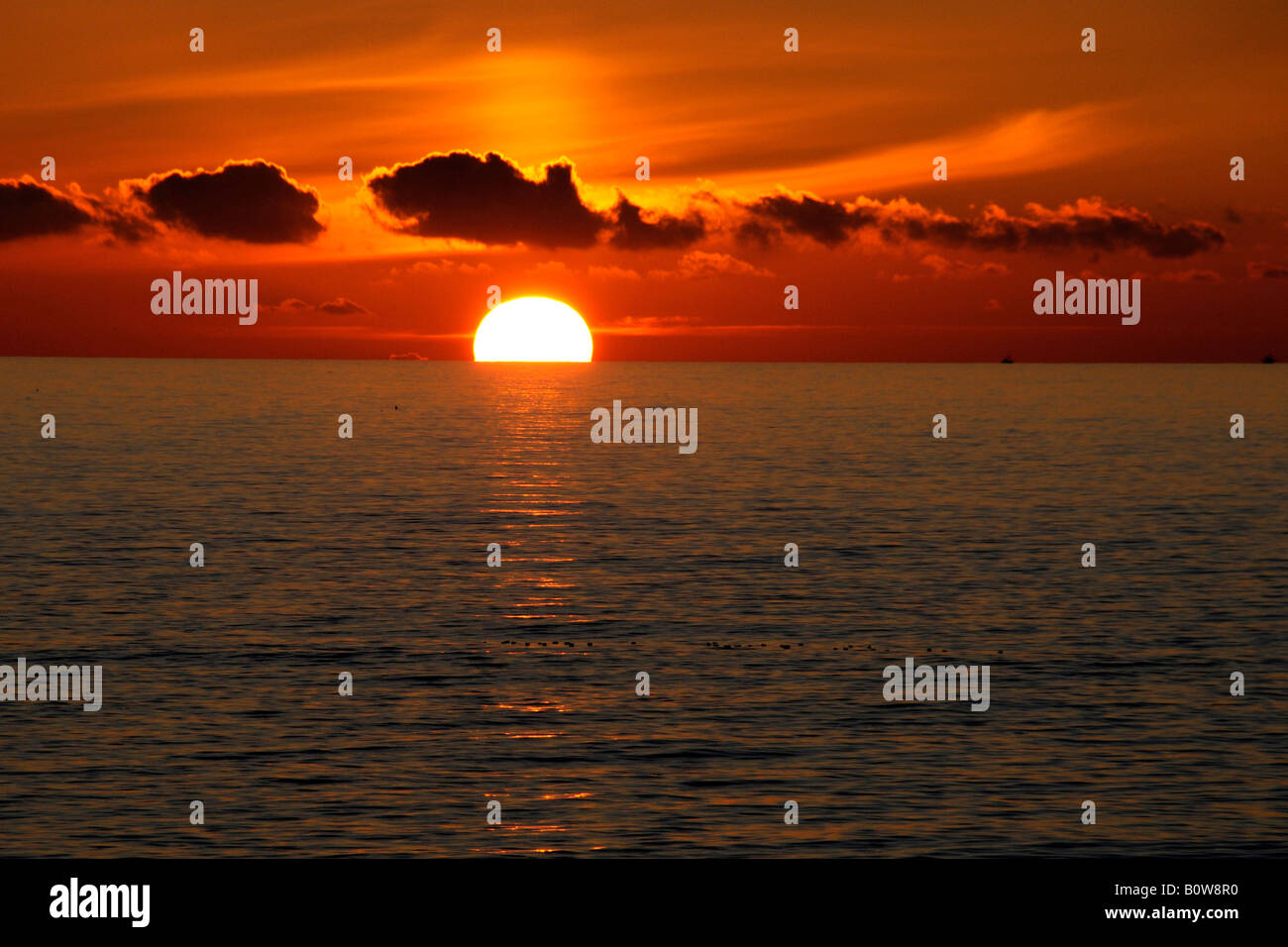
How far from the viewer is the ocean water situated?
27.5 m

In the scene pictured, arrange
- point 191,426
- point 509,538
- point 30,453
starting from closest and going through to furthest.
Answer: point 509,538, point 30,453, point 191,426

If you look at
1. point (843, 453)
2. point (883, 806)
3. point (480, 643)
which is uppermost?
point (843, 453)

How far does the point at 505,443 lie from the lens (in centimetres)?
16575

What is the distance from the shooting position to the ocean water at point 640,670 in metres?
27.5

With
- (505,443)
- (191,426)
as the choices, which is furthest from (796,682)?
(191,426)

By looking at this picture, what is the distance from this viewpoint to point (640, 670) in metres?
41.4

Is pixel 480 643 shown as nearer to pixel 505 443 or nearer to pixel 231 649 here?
pixel 231 649

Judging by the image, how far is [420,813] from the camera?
27844 mm

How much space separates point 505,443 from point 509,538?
91335 mm

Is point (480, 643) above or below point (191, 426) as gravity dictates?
below

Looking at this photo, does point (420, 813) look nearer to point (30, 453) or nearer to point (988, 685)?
point (988, 685)
